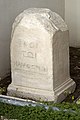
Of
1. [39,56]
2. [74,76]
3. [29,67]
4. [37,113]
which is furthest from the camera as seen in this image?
[74,76]

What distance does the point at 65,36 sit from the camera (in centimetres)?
467

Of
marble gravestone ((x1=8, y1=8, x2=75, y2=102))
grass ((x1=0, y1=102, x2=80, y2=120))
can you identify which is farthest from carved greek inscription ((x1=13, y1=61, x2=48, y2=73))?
grass ((x1=0, y1=102, x2=80, y2=120))

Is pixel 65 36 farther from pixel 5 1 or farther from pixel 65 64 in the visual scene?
pixel 5 1

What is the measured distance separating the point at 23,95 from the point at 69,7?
303 cm

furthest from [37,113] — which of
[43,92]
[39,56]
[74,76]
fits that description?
[74,76]

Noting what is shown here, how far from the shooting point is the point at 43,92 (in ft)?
14.9

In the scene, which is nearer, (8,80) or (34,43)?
(34,43)

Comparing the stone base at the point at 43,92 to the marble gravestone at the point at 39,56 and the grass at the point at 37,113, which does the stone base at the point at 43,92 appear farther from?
the grass at the point at 37,113

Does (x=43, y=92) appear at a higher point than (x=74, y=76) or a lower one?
higher

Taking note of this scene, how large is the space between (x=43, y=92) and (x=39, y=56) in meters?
0.44

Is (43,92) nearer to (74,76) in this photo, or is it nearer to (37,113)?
(37,113)

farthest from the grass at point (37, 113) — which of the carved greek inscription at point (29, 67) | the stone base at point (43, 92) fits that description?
the carved greek inscription at point (29, 67)

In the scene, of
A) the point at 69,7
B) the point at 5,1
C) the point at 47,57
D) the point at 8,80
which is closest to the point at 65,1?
the point at 69,7

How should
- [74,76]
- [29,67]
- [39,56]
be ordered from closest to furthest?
1. [39,56]
2. [29,67]
3. [74,76]
